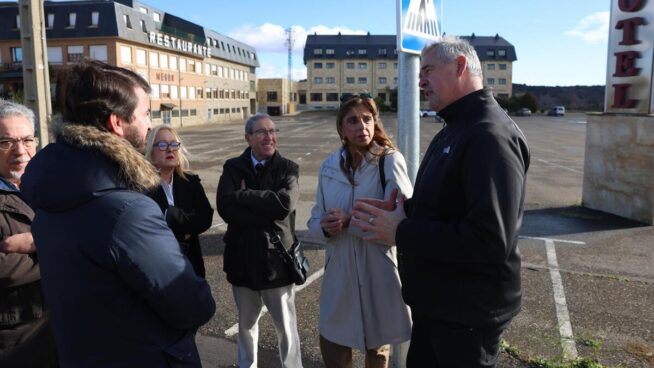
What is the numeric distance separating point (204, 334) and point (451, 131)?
10.3ft

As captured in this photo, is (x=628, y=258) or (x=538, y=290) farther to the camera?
(x=628, y=258)

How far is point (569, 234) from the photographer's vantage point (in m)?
7.68

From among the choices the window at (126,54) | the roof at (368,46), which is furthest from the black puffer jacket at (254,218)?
the roof at (368,46)

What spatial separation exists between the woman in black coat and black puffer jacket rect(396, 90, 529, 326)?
1757mm

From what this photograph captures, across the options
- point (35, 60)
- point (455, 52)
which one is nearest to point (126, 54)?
point (35, 60)

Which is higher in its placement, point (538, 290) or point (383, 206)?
point (383, 206)

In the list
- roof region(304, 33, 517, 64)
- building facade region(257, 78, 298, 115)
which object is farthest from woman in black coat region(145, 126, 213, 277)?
roof region(304, 33, 517, 64)

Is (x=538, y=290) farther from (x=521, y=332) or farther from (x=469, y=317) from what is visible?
(x=469, y=317)

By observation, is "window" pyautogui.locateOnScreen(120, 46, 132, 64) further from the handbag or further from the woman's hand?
the woman's hand

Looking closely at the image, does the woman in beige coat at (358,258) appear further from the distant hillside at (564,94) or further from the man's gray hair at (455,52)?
the distant hillside at (564,94)

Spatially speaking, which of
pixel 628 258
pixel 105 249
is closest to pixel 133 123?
pixel 105 249

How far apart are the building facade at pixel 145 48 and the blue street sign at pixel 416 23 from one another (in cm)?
3899

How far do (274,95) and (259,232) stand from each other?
84967 mm

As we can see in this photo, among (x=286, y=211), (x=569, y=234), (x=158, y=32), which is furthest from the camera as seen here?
(x=158, y=32)
